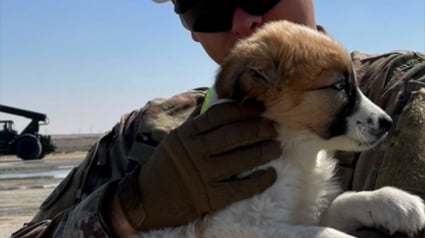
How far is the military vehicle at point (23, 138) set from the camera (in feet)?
110

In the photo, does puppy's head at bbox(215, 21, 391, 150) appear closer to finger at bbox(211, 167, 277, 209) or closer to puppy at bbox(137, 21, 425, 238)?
puppy at bbox(137, 21, 425, 238)

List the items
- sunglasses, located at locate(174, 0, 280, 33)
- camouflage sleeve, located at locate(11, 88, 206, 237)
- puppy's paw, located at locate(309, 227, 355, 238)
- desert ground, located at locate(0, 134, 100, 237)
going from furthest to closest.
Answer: desert ground, located at locate(0, 134, 100, 237) → camouflage sleeve, located at locate(11, 88, 206, 237) → sunglasses, located at locate(174, 0, 280, 33) → puppy's paw, located at locate(309, 227, 355, 238)

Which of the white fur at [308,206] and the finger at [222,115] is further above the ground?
the finger at [222,115]

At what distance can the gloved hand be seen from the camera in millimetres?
2609

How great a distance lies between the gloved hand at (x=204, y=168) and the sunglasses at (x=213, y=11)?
2.54 feet

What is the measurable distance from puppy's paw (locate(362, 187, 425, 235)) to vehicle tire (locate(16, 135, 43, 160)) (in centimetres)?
3205

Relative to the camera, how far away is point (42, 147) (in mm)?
34969

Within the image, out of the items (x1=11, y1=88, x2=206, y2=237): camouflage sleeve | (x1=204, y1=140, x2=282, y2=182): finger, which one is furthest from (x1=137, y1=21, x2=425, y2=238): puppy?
(x1=11, y1=88, x2=206, y2=237): camouflage sleeve

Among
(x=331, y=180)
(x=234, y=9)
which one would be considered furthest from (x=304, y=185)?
(x=234, y=9)

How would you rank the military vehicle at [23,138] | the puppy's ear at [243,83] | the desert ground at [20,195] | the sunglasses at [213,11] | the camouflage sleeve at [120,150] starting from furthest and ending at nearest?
the military vehicle at [23,138] → the desert ground at [20,195] → the camouflage sleeve at [120,150] → the sunglasses at [213,11] → the puppy's ear at [243,83]

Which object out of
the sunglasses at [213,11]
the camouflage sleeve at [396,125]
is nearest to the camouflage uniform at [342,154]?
the camouflage sleeve at [396,125]

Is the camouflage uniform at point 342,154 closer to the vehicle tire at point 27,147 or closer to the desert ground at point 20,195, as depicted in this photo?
the desert ground at point 20,195

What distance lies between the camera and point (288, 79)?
2.76 m

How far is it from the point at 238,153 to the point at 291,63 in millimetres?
423
